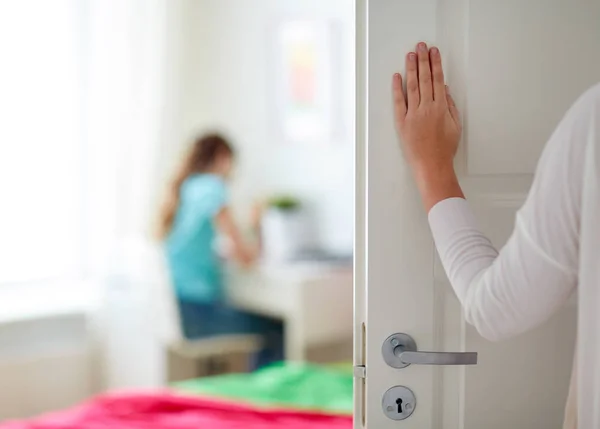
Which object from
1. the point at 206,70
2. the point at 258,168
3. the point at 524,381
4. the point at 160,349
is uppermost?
the point at 206,70

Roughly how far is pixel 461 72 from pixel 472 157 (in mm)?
138

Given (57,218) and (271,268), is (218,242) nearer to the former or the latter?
(271,268)

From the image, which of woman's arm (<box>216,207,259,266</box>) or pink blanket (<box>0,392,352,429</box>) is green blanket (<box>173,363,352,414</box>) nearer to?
pink blanket (<box>0,392,352,429</box>)

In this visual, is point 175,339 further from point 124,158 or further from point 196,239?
point 124,158

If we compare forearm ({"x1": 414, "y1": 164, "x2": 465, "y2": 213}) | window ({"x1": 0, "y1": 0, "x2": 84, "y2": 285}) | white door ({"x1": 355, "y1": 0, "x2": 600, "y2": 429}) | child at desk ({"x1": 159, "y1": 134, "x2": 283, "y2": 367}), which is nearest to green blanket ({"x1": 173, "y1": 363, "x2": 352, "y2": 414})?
child at desk ({"x1": 159, "y1": 134, "x2": 283, "y2": 367})

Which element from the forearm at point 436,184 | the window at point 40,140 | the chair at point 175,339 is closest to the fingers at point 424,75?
the forearm at point 436,184

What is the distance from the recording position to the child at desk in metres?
3.69

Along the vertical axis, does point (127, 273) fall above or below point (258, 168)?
below

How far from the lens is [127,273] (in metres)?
3.67

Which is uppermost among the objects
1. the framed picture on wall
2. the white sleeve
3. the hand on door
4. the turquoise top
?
the framed picture on wall

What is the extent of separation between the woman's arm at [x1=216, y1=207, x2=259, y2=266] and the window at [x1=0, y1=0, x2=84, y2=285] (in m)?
0.64

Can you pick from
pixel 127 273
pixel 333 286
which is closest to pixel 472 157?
pixel 333 286

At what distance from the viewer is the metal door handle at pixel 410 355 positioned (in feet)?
4.44

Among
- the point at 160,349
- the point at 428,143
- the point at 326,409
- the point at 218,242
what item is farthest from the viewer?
the point at 218,242
